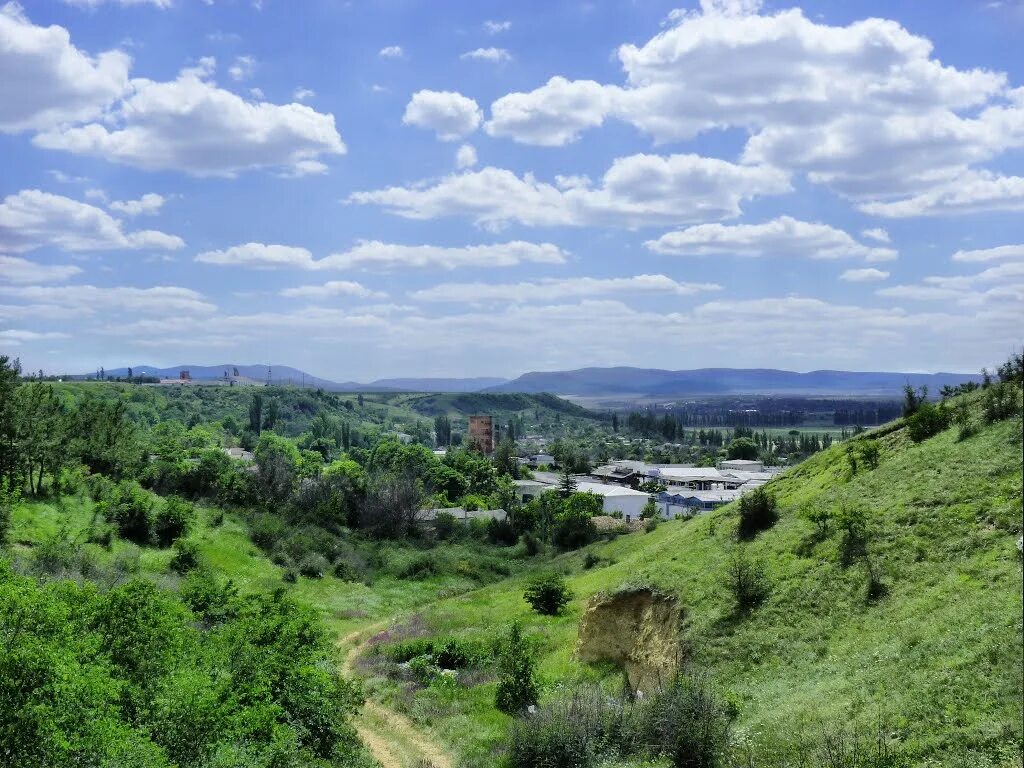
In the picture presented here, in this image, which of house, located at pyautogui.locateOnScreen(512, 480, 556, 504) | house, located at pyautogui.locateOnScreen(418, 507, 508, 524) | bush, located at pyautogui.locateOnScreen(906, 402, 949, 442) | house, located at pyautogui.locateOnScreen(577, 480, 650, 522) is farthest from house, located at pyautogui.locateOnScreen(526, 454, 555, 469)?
bush, located at pyautogui.locateOnScreen(906, 402, 949, 442)

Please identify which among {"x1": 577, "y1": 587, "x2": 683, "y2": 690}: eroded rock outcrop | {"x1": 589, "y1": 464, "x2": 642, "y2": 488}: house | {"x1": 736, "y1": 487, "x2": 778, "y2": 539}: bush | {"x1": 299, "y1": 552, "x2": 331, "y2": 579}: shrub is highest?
{"x1": 736, "y1": 487, "x2": 778, "y2": 539}: bush

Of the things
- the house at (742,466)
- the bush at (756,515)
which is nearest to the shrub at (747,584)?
the bush at (756,515)

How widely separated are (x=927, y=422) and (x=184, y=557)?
40674 mm

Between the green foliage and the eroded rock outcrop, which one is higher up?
the eroded rock outcrop

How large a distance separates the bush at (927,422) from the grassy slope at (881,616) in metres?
0.46

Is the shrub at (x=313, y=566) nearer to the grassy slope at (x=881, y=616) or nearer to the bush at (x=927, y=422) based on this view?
the grassy slope at (x=881, y=616)

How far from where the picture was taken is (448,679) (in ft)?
103

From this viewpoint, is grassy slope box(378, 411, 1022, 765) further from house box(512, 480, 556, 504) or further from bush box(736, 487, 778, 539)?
house box(512, 480, 556, 504)

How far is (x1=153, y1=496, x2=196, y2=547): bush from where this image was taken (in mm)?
51969

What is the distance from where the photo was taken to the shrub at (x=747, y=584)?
23344mm

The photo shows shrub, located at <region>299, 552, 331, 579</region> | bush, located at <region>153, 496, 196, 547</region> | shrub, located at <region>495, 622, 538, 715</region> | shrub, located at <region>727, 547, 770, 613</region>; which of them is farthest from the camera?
shrub, located at <region>299, 552, 331, 579</region>

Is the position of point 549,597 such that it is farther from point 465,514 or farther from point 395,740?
point 465,514

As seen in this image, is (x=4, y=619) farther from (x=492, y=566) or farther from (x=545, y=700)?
(x=492, y=566)

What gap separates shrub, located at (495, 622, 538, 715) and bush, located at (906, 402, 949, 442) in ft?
50.4
